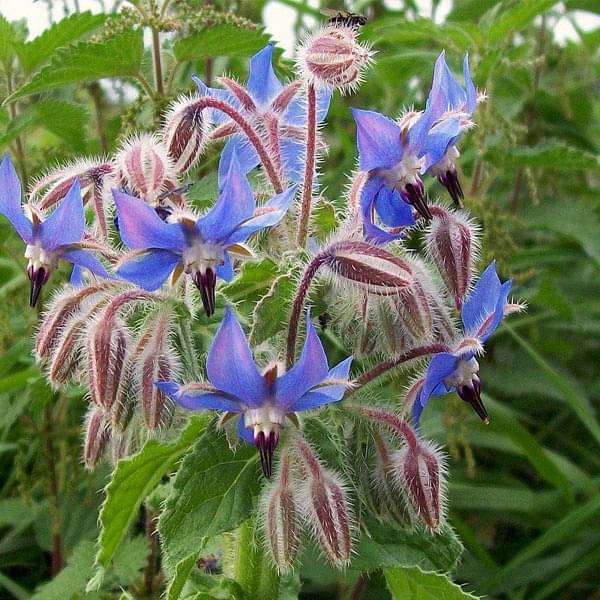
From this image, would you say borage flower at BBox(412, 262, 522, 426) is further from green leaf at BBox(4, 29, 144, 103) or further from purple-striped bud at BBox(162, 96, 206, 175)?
green leaf at BBox(4, 29, 144, 103)

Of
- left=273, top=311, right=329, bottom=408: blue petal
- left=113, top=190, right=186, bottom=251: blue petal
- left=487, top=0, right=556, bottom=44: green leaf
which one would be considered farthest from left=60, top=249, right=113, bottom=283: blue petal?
left=487, top=0, right=556, bottom=44: green leaf

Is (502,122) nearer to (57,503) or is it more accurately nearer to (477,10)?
(477,10)

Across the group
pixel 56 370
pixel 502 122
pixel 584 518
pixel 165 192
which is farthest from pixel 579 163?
pixel 56 370

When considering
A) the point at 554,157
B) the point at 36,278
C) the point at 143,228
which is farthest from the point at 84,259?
the point at 554,157

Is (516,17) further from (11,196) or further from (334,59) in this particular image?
(11,196)

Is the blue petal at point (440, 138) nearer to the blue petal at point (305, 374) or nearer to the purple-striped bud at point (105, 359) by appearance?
the blue petal at point (305, 374)

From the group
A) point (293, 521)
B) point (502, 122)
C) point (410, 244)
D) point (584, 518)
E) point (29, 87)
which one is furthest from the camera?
point (410, 244)
